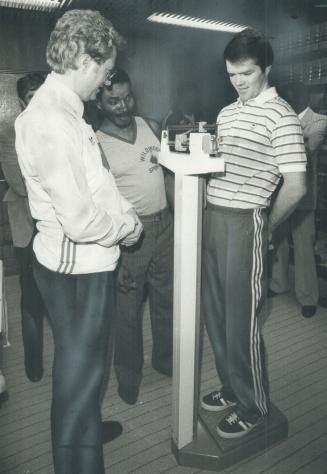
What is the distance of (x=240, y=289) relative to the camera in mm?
1616

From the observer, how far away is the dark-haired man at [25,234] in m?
2.11

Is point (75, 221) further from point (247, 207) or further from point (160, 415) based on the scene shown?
point (160, 415)

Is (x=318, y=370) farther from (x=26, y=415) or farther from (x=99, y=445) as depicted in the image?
(x=26, y=415)

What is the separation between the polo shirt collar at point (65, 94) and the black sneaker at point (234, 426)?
4.44ft

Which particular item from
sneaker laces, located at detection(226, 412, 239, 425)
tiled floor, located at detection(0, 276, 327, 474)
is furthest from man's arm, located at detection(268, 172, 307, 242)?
tiled floor, located at detection(0, 276, 327, 474)

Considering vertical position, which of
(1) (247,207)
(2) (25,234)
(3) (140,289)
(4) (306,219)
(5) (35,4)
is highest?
(5) (35,4)

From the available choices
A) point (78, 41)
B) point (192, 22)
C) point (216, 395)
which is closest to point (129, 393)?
point (216, 395)

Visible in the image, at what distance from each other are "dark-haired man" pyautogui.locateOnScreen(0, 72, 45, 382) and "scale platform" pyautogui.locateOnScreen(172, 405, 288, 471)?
3.11 ft

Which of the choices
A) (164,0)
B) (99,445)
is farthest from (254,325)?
(164,0)

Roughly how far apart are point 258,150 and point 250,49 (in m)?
0.37

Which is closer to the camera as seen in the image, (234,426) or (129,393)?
(234,426)

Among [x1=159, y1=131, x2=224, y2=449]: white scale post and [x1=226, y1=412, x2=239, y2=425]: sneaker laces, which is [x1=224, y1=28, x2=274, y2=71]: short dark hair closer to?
[x1=159, y1=131, x2=224, y2=449]: white scale post

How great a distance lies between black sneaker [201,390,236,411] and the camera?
1902mm

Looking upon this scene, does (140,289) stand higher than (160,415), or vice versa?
(140,289)
